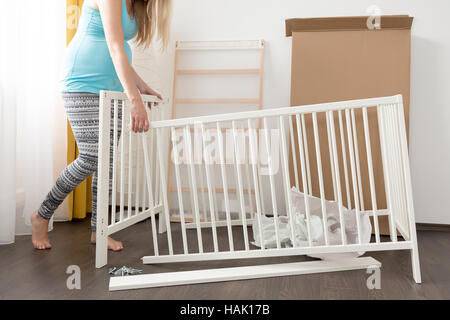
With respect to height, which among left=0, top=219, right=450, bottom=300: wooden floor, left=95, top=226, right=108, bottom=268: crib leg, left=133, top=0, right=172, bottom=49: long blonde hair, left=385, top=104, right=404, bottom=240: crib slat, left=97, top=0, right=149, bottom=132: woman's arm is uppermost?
left=133, top=0, right=172, bottom=49: long blonde hair

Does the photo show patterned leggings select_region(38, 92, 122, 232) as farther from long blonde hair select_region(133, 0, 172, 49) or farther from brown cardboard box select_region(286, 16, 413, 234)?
brown cardboard box select_region(286, 16, 413, 234)

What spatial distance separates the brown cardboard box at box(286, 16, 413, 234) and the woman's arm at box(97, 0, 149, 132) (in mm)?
1076

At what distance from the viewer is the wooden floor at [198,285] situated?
4.29ft

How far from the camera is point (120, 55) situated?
149cm

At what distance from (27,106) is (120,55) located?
90cm

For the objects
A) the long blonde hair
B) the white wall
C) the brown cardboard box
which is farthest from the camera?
the white wall

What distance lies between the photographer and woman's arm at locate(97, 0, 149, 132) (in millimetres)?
1477

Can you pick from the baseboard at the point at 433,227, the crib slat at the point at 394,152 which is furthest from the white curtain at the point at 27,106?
the baseboard at the point at 433,227

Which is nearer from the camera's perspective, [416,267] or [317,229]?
[416,267]

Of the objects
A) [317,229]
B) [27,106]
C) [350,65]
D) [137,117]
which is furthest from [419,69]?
[27,106]

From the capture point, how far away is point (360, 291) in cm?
135

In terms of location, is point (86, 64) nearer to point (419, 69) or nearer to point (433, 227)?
point (419, 69)

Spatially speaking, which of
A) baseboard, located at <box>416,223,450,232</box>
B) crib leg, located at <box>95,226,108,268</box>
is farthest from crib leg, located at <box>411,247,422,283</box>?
crib leg, located at <box>95,226,108,268</box>

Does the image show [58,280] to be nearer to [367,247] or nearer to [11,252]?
[11,252]
